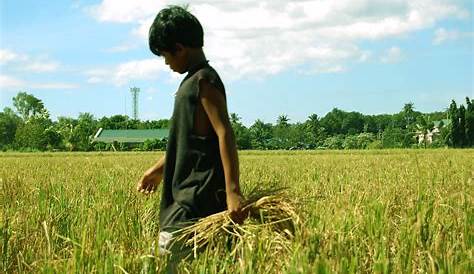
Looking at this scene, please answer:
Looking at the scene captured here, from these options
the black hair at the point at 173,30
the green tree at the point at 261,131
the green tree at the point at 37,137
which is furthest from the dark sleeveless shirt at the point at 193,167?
the green tree at the point at 261,131

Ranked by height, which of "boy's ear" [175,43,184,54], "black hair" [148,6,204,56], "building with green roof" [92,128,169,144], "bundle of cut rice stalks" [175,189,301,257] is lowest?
"bundle of cut rice stalks" [175,189,301,257]

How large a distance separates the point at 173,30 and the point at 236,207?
2.57ft

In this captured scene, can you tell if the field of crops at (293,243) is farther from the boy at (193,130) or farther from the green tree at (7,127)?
the green tree at (7,127)

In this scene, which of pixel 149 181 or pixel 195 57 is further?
pixel 149 181

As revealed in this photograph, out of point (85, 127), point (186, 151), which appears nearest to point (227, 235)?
point (186, 151)

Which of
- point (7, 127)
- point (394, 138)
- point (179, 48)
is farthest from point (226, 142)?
point (7, 127)

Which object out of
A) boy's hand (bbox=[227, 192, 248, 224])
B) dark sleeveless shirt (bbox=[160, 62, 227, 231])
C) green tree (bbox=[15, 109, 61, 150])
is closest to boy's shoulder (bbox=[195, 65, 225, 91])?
dark sleeveless shirt (bbox=[160, 62, 227, 231])

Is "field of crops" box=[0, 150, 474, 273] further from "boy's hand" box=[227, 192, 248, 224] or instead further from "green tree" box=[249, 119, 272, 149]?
"green tree" box=[249, 119, 272, 149]

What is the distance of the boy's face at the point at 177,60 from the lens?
9.25 feet

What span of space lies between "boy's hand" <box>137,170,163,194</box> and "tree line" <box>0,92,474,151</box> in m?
49.0

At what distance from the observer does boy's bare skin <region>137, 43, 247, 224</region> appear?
8.58 feet

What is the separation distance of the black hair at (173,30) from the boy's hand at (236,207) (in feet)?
2.23

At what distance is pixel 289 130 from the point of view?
94375 mm

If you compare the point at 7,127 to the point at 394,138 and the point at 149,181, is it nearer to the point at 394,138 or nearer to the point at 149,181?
the point at 394,138
